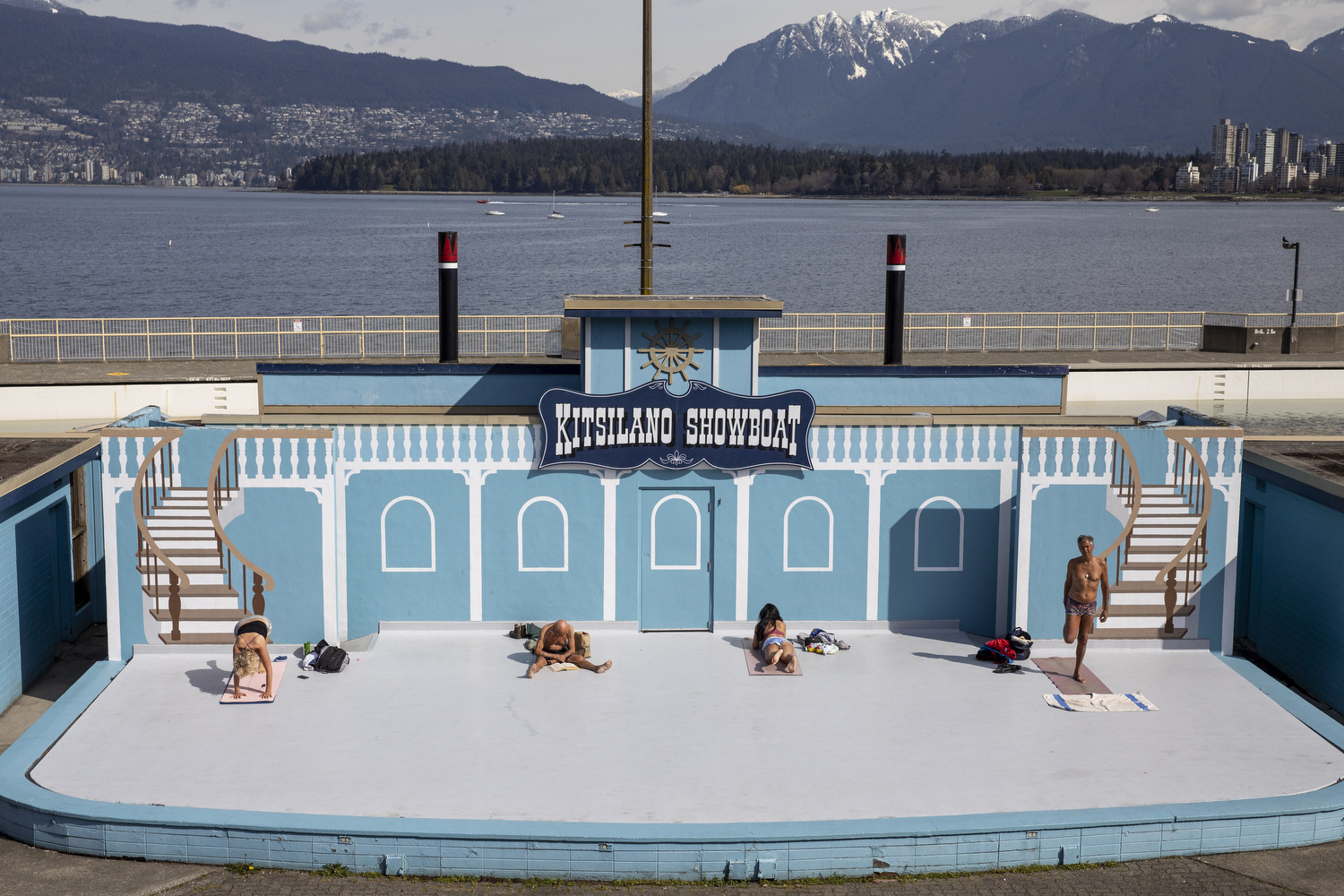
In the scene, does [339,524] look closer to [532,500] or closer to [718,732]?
[532,500]

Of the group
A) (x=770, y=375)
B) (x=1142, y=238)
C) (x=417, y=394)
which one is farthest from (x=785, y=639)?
(x=1142, y=238)

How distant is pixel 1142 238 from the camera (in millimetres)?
187125

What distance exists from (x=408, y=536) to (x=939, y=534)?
6.94 m

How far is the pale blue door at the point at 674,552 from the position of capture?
53.5 feet

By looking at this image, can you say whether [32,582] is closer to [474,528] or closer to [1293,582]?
[474,528]

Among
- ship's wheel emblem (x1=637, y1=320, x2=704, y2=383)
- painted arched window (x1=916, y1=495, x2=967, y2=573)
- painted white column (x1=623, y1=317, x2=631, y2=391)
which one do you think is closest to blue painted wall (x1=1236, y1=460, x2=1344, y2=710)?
painted arched window (x1=916, y1=495, x2=967, y2=573)

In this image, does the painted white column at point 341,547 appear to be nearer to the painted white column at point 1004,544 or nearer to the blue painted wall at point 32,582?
the blue painted wall at point 32,582

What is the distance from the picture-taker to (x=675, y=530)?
1634 centimetres

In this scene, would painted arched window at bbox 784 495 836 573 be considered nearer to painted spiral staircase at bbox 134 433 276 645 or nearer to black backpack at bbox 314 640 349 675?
black backpack at bbox 314 640 349 675

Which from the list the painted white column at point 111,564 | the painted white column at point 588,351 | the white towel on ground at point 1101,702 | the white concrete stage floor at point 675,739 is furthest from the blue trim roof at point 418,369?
the white towel on ground at point 1101,702

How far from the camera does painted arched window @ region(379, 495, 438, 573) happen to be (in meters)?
15.9

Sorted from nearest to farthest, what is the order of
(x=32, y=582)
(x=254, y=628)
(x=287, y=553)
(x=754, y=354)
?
(x=254, y=628)
(x=287, y=553)
(x=32, y=582)
(x=754, y=354)

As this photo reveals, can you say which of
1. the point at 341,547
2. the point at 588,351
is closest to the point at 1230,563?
the point at 588,351

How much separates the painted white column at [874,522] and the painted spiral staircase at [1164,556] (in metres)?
2.92
